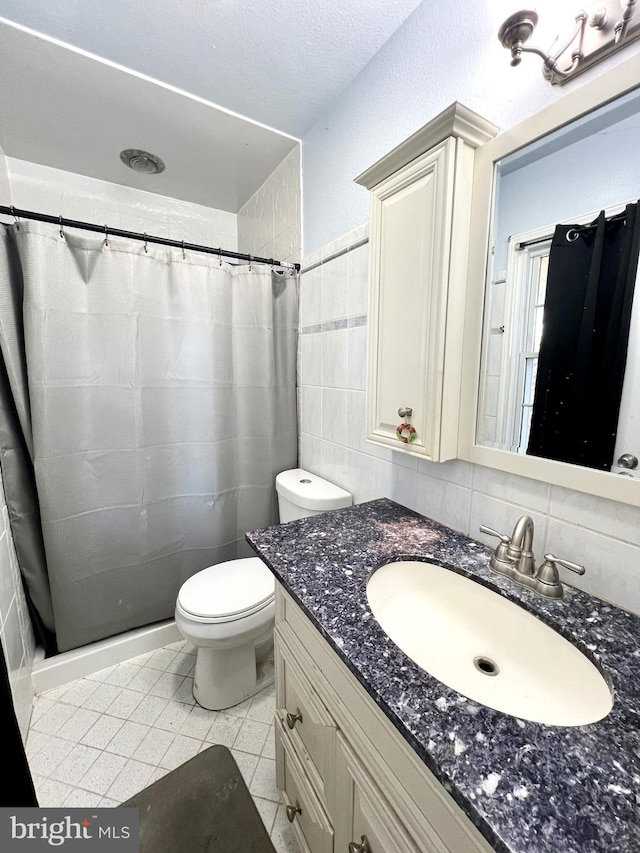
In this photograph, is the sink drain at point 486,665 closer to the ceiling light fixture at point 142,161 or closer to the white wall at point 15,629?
the white wall at point 15,629

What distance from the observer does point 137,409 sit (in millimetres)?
1493

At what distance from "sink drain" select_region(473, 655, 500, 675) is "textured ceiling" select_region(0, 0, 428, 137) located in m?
1.75

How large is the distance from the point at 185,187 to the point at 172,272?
0.80 m

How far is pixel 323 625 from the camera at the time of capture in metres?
0.65

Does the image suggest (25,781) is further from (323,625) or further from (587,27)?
(587,27)

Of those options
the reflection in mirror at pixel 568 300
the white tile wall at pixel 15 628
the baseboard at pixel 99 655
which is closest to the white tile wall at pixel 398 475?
the reflection in mirror at pixel 568 300

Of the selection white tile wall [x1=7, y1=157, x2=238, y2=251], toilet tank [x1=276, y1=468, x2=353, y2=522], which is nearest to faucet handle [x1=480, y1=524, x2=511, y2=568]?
toilet tank [x1=276, y1=468, x2=353, y2=522]

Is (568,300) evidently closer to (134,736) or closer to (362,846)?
(362,846)

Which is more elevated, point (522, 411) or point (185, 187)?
point (185, 187)

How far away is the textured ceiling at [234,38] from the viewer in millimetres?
1038

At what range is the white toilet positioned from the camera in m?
1.25

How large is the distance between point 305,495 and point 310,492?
0.03m

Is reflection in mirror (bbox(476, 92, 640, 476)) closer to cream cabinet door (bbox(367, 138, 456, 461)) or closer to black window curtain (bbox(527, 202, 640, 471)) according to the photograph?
black window curtain (bbox(527, 202, 640, 471))

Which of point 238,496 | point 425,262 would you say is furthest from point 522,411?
point 238,496
